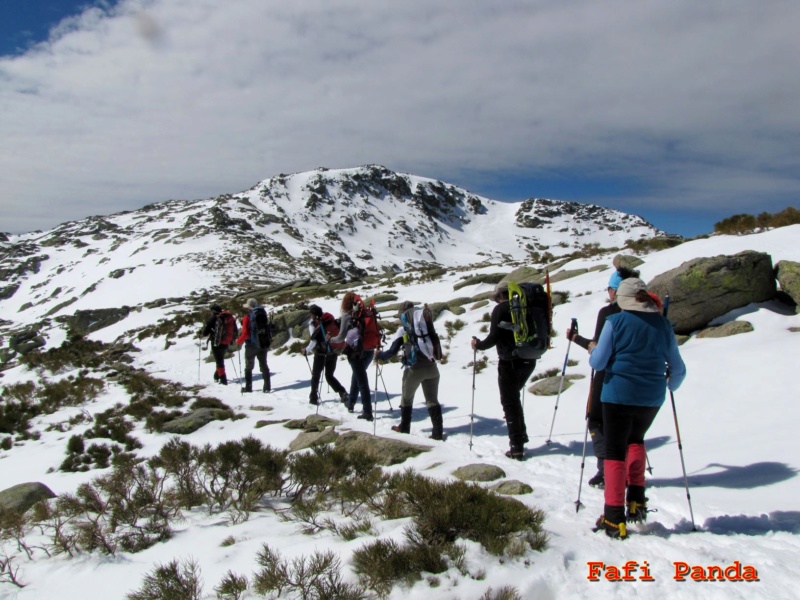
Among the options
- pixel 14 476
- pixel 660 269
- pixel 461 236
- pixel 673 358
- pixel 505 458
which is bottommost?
pixel 14 476

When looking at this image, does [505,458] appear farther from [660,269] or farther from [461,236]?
[461,236]

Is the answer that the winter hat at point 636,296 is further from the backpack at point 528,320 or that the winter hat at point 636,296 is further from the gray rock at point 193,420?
the gray rock at point 193,420

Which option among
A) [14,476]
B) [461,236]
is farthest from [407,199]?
[14,476]

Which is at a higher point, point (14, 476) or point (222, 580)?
point (222, 580)

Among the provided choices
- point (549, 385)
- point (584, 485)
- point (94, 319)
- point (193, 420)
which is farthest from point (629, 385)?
point (94, 319)

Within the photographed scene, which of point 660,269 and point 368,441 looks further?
point 660,269

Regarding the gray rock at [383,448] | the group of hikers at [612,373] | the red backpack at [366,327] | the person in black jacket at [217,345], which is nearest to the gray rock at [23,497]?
the gray rock at [383,448]

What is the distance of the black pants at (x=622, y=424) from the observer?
388cm

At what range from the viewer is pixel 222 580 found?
3240mm

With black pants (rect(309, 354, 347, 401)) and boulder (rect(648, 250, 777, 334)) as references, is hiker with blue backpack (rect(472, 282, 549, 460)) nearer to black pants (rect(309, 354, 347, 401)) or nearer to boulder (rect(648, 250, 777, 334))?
black pants (rect(309, 354, 347, 401))

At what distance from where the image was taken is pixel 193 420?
9.70 m

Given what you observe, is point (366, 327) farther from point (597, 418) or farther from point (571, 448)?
point (597, 418)

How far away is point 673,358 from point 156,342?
22.6m

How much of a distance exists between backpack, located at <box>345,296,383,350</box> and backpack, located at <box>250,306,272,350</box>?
14.3 ft
